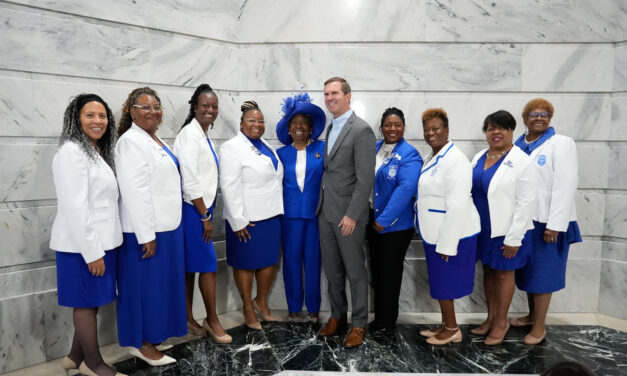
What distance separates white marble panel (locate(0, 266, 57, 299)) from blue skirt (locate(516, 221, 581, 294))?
11.9ft

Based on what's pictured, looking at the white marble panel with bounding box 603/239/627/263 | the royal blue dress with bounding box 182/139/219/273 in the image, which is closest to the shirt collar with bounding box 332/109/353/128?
the royal blue dress with bounding box 182/139/219/273

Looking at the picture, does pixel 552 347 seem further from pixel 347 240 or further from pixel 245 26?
pixel 245 26

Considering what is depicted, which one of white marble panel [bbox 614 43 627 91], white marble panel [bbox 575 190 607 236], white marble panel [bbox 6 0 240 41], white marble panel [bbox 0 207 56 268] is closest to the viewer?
white marble panel [bbox 0 207 56 268]

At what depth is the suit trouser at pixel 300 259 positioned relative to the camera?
11.6 ft

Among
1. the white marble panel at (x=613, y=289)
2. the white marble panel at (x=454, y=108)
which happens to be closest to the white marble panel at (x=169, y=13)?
the white marble panel at (x=454, y=108)

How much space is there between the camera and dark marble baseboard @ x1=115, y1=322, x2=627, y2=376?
284cm

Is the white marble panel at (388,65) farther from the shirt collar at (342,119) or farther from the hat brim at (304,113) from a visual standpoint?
the shirt collar at (342,119)

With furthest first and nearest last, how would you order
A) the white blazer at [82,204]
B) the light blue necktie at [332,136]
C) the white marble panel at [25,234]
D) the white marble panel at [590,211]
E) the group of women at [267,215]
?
the white marble panel at [590,211]
the light blue necktie at [332,136]
the white marble panel at [25,234]
the group of women at [267,215]
the white blazer at [82,204]

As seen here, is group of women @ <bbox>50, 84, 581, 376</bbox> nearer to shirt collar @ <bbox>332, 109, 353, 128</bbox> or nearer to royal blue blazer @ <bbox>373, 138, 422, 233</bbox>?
royal blue blazer @ <bbox>373, 138, 422, 233</bbox>

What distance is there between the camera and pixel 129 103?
2783mm

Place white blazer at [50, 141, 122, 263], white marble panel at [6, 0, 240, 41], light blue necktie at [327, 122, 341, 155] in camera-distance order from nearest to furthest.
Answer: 1. white blazer at [50, 141, 122, 263]
2. white marble panel at [6, 0, 240, 41]
3. light blue necktie at [327, 122, 341, 155]

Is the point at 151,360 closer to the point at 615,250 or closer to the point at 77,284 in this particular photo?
the point at 77,284

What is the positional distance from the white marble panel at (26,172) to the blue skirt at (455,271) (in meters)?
2.86

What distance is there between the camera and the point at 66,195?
7.68ft
